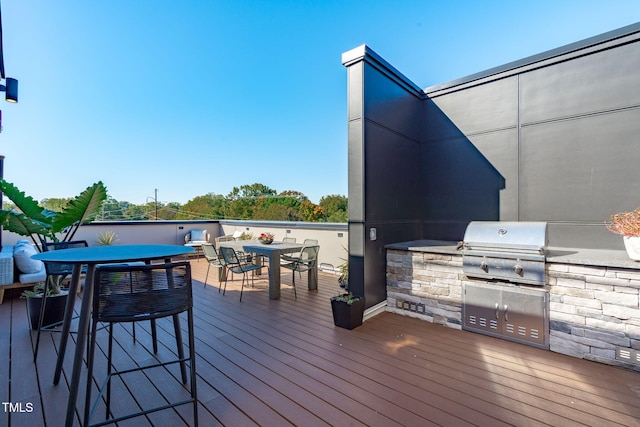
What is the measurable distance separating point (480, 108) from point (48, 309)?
18.6ft

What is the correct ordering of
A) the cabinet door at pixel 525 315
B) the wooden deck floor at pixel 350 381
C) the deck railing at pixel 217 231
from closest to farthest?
the wooden deck floor at pixel 350 381 → the cabinet door at pixel 525 315 → the deck railing at pixel 217 231

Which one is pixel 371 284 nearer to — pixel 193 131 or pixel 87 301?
pixel 87 301

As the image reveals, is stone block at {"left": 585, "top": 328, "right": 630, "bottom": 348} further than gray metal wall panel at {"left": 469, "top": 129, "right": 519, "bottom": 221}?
No

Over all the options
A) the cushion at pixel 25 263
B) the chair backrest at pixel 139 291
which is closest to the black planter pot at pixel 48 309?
the cushion at pixel 25 263

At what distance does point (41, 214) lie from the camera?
3.26 meters

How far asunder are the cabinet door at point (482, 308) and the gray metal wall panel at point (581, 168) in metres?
1.30

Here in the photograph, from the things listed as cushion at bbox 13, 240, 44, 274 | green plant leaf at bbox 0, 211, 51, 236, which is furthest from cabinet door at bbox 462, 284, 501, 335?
cushion at bbox 13, 240, 44, 274

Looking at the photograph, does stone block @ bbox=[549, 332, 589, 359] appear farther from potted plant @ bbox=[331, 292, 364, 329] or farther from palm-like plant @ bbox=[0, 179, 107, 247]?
palm-like plant @ bbox=[0, 179, 107, 247]

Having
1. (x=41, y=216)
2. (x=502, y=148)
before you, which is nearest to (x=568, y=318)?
(x=502, y=148)

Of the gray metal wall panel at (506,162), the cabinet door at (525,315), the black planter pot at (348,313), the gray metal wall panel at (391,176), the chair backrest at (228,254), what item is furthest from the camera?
the chair backrest at (228,254)

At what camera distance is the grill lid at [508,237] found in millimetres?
2619

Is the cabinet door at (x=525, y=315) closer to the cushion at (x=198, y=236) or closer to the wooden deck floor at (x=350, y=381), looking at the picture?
the wooden deck floor at (x=350, y=381)

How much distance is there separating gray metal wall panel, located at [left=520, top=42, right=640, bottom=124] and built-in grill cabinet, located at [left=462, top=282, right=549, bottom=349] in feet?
7.10

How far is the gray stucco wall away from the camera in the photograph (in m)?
2.97
